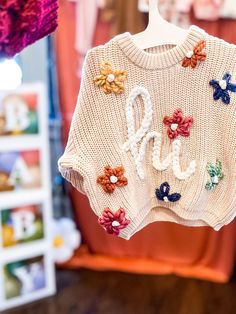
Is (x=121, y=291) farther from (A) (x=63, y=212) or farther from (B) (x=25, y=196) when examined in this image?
(B) (x=25, y=196)

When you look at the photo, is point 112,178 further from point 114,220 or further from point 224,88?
point 224,88

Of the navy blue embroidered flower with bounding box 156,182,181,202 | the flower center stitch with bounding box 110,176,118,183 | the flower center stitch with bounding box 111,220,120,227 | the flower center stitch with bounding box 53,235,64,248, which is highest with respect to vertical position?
the flower center stitch with bounding box 110,176,118,183

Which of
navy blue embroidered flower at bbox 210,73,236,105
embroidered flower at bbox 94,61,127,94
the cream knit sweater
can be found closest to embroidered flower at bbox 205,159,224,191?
the cream knit sweater

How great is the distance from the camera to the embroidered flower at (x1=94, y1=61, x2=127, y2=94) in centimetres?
77

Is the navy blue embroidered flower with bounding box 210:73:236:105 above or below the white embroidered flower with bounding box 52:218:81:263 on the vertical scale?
above

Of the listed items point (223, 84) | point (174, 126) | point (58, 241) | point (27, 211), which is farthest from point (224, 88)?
point (58, 241)

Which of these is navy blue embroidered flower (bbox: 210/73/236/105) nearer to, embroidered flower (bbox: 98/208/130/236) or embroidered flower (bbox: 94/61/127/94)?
embroidered flower (bbox: 94/61/127/94)

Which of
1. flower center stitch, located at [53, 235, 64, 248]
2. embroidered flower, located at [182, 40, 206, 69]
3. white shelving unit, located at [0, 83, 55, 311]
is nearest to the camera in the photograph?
embroidered flower, located at [182, 40, 206, 69]

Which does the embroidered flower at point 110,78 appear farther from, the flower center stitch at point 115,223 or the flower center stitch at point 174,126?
the flower center stitch at point 115,223

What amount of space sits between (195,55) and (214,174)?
8.5 inches

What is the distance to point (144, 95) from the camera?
79 centimetres

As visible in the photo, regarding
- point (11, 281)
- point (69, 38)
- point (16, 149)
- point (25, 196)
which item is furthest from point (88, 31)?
point (11, 281)

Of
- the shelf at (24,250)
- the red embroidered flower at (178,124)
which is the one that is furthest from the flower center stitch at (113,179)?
the shelf at (24,250)

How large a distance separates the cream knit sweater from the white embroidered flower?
54.4 inches
